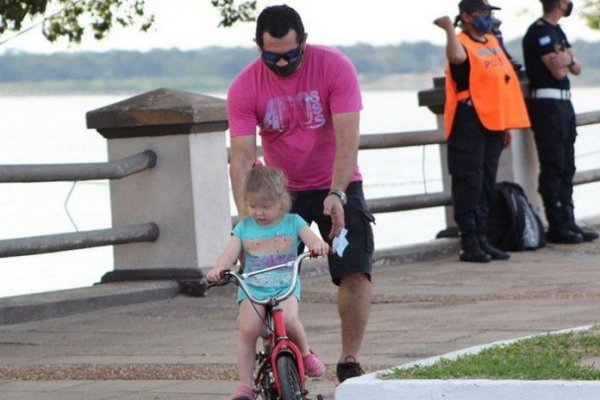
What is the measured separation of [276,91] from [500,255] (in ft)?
20.0

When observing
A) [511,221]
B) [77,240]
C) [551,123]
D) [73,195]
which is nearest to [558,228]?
[511,221]

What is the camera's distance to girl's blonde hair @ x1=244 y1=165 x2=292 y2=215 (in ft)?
23.2

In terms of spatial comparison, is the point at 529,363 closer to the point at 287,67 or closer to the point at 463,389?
the point at 463,389

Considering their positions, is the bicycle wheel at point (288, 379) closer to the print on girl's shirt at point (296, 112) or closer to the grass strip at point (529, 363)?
the grass strip at point (529, 363)

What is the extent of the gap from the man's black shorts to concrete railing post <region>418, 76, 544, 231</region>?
6793mm

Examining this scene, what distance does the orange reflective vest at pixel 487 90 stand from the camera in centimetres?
1303

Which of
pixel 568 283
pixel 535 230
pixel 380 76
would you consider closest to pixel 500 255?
pixel 535 230

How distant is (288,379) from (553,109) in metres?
7.63

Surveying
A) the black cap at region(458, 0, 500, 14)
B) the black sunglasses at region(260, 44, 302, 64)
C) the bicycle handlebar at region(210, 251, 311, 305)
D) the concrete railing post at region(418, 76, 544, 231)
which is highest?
the black sunglasses at region(260, 44, 302, 64)

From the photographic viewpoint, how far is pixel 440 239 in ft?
48.1

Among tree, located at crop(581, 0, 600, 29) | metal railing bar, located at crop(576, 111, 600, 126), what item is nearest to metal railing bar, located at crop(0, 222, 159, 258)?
metal railing bar, located at crop(576, 111, 600, 126)

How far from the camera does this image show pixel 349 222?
7.80 metres

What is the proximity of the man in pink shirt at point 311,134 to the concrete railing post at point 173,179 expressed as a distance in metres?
4.11

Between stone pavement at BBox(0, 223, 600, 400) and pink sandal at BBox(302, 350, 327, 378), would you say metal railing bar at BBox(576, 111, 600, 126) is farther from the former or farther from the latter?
pink sandal at BBox(302, 350, 327, 378)
